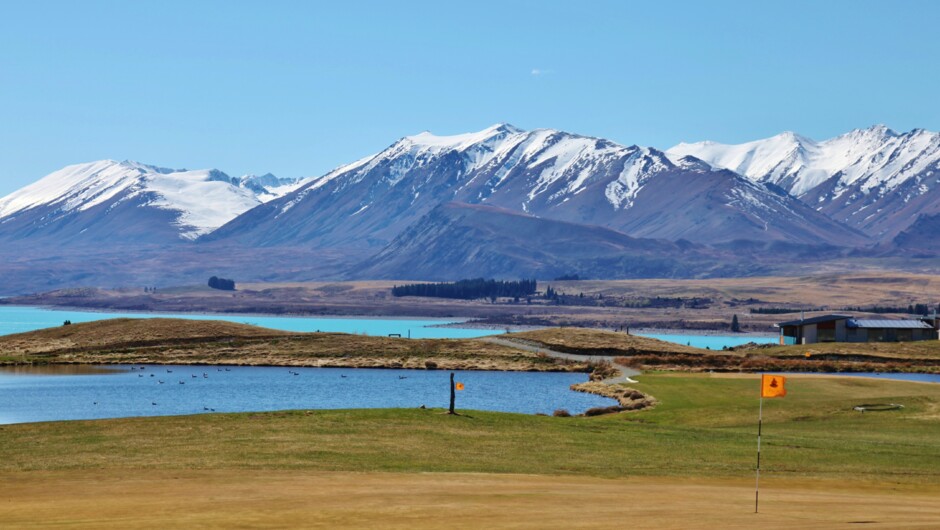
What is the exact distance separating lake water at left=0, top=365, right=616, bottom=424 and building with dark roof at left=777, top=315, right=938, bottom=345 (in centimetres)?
4571

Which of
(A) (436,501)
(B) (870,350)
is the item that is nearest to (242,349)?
(B) (870,350)

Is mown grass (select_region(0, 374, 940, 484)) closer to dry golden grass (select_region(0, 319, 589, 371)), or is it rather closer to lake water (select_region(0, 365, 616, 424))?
lake water (select_region(0, 365, 616, 424))

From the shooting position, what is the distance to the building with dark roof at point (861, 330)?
493 feet

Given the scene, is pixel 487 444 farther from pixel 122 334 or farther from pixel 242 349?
pixel 122 334

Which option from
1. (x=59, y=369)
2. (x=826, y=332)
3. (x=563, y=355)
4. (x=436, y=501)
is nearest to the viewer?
(x=436, y=501)

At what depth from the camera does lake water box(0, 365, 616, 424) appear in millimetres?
78562

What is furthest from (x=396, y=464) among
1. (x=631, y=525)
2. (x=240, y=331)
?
(x=240, y=331)

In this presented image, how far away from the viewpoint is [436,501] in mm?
34469

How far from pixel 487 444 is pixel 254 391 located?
4761 cm

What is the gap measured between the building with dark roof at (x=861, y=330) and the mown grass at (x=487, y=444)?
86034 mm

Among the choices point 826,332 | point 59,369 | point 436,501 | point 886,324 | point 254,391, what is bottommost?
point 59,369

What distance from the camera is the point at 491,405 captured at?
274ft

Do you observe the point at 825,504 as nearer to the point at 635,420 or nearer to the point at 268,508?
Result: the point at 268,508

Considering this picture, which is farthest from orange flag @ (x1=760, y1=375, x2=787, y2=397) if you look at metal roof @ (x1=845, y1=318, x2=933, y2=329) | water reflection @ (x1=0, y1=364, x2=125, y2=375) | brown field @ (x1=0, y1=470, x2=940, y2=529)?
metal roof @ (x1=845, y1=318, x2=933, y2=329)
